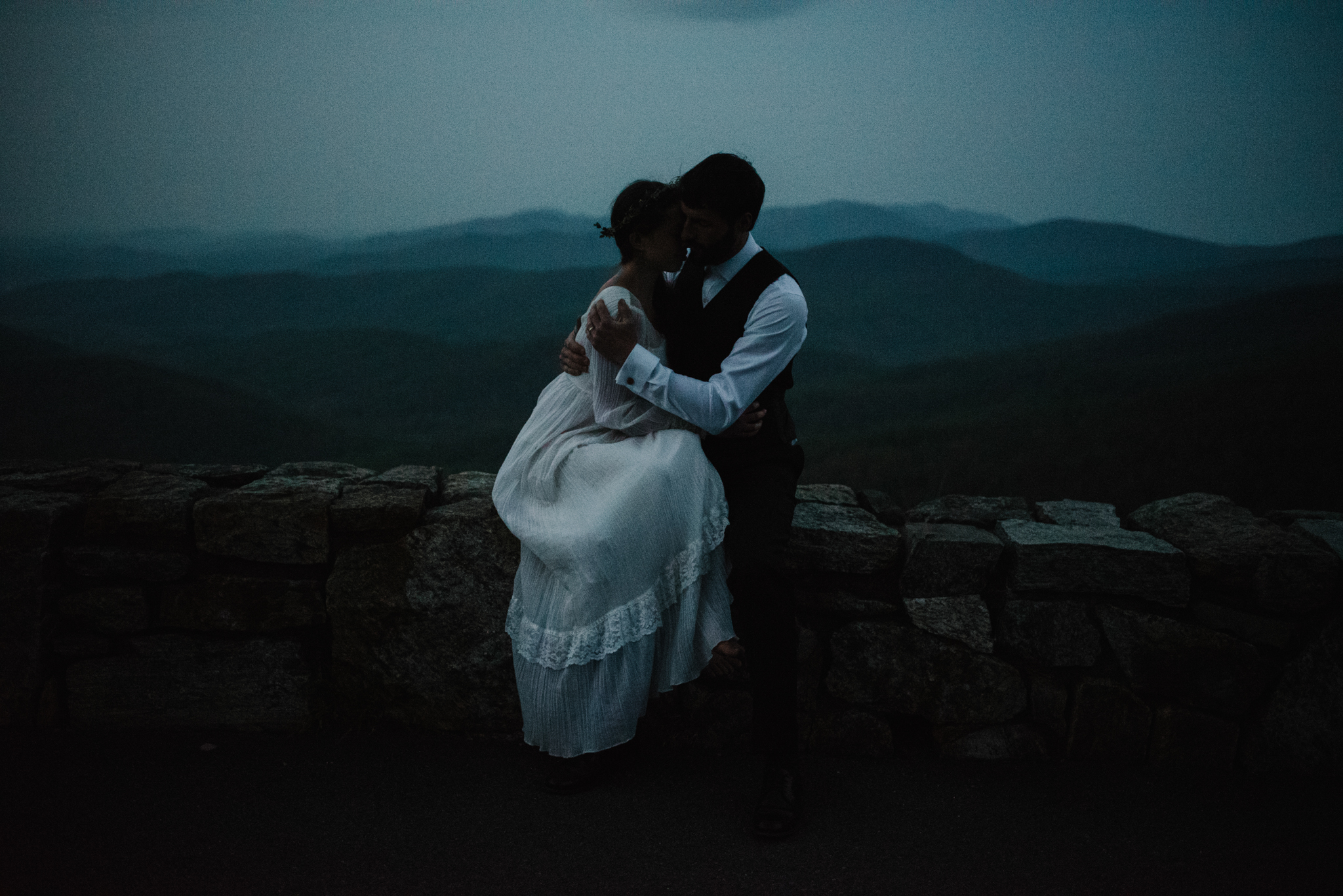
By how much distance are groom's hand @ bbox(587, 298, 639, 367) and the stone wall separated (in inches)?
26.1

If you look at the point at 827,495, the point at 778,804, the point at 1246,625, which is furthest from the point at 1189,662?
the point at 778,804

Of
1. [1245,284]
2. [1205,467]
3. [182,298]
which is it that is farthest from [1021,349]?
[182,298]

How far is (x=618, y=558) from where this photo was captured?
6.66 feet

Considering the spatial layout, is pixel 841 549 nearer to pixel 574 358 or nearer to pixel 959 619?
pixel 959 619

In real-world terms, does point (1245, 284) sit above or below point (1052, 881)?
above

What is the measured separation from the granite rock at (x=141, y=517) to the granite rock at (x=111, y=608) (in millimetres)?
160

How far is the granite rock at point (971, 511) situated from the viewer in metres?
2.64

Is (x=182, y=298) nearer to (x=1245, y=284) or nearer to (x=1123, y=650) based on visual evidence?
(x=1123, y=650)

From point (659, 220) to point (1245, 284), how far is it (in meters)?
9.31

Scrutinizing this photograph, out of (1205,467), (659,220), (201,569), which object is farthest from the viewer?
(1205,467)

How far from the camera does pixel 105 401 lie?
8336 mm

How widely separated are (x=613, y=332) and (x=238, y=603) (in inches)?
56.9

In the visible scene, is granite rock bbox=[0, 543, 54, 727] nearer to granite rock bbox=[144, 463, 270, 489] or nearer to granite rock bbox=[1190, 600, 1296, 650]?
granite rock bbox=[144, 463, 270, 489]

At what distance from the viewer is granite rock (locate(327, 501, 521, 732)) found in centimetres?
241
